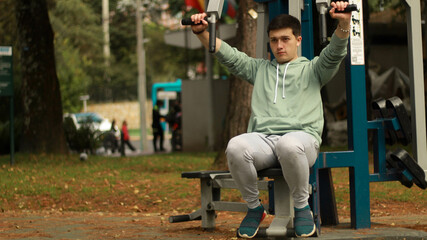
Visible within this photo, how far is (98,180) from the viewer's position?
39.5 feet

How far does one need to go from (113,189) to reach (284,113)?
6.14m

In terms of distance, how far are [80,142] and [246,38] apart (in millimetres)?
7158

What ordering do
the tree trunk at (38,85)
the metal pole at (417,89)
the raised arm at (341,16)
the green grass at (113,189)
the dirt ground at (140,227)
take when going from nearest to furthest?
the raised arm at (341,16), the dirt ground at (140,227), the metal pole at (417,89), the green grass at (113,189), the tree trunk at (38,85)

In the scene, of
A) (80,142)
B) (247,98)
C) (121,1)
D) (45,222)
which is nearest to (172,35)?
(80,142)

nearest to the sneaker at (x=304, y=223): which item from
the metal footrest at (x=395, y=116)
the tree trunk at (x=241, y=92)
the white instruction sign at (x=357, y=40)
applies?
the metal footrest at (x=395, y=116)

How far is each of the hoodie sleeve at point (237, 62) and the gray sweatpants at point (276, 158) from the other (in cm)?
55

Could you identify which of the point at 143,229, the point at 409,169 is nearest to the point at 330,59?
the point at 409,169

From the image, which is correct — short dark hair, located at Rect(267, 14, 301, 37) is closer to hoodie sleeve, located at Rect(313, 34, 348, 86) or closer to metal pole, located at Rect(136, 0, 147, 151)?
hoodie sleeve, located at Rect(313, 34, 348, 86)

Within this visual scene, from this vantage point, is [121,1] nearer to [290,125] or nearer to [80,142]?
[80,142]

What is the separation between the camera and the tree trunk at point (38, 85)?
16500 millimetres

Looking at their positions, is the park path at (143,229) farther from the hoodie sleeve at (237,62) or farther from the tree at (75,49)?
the tree at (75,49)

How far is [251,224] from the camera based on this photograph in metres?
5.27

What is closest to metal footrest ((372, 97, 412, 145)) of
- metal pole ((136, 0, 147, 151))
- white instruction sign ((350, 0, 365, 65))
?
white instruction sign ((350, 0, 365, 65))

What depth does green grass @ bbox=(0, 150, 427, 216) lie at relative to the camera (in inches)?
392
